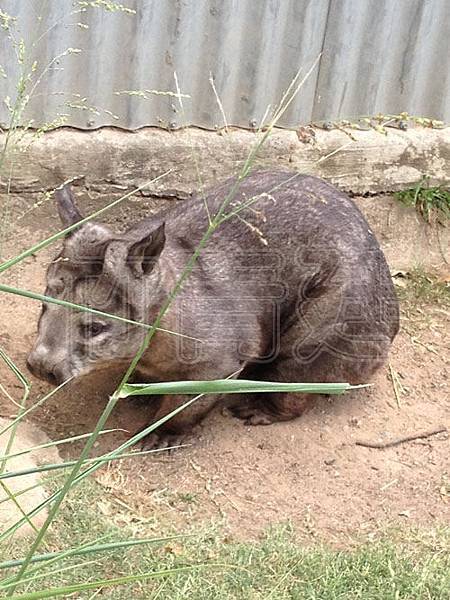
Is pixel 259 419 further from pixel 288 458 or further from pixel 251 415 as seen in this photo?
pixel 288 458

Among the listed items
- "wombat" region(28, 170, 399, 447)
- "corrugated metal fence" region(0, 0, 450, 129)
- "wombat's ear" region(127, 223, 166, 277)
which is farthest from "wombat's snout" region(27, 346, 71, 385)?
"corrugated metal fence" region(0, 0, 450, 129)

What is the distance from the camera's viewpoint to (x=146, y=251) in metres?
3.98

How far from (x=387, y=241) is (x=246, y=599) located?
10.4 ft

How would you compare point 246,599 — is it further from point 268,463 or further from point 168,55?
point 168,55

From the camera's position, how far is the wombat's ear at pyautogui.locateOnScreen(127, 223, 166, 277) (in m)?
3.87

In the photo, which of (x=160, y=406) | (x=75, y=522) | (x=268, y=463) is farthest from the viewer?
(x=160, y=406)

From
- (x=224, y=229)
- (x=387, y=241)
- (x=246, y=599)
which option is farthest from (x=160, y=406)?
(x=387, y=241)

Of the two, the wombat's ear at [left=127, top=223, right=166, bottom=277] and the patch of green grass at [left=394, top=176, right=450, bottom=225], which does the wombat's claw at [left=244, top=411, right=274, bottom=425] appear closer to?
the wombat's ear at [left=127, top=223, right=166, bottom=277]

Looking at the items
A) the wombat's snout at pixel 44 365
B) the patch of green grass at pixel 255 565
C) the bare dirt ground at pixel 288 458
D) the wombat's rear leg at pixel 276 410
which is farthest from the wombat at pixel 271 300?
the patch of green grass at pixel 255 565

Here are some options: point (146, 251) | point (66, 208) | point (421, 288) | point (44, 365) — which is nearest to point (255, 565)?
point (44, 365)

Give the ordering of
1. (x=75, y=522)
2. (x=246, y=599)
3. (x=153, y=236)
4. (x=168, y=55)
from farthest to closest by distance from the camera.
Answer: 1. (x=168, y=55)
2. (x=153, y=236)
3. (x=75, y=522)
4. (x=246, y=599)

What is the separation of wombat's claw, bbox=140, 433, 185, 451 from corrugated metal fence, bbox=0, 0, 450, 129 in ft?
5.16

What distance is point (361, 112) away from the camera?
5.79 meters

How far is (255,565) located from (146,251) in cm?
129
